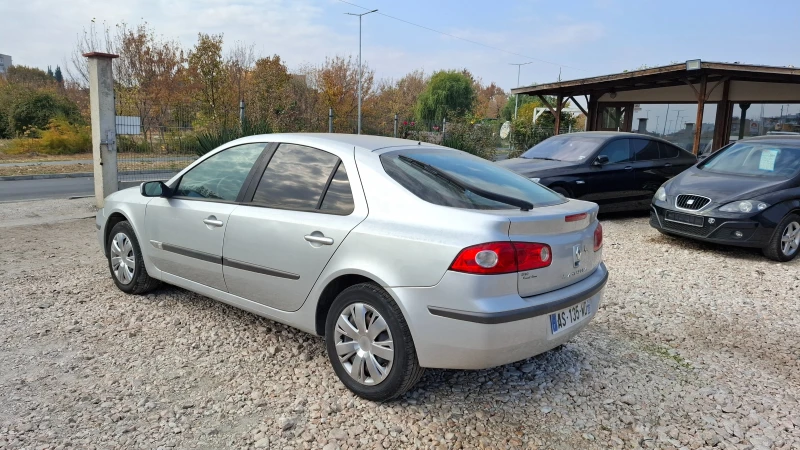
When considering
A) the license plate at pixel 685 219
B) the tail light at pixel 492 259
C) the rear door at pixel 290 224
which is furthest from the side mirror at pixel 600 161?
the tail light at pixel 492 259

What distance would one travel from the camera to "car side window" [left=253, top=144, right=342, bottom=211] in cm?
360

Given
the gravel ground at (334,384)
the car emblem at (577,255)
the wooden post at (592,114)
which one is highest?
the wooden post at (592,114)

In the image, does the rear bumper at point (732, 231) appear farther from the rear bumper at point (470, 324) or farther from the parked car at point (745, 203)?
the rear bumper at point (470, 324)

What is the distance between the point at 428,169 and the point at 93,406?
2382mm

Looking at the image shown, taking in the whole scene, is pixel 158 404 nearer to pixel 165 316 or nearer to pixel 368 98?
pixel 165 316

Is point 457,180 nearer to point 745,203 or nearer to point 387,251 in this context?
point 387,251

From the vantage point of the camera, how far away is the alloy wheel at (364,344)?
3.10 m

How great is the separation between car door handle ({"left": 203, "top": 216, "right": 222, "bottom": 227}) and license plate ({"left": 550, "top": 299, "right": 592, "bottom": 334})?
7.76 ft

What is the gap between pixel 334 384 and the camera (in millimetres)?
3467

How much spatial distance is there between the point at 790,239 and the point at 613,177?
2881mm

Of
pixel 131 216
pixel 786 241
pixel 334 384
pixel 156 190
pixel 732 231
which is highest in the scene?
pixel 156 190

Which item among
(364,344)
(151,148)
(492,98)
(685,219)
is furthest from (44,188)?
(492,98)

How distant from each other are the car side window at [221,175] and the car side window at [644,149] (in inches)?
307

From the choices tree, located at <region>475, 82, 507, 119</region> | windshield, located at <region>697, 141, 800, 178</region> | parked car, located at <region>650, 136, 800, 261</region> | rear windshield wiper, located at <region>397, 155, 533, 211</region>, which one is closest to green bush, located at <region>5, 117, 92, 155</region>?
parked car, located at <region>650, 136, 800, 261</region>
